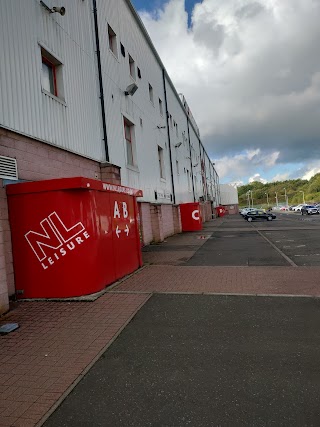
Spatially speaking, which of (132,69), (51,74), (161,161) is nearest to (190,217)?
(161,161)

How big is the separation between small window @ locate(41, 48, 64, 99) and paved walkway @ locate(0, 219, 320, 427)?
5.79 m

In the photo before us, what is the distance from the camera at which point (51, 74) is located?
A: 9.07 metres

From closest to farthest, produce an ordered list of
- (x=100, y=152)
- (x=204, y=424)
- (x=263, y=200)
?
(x=204, y=424) < (x=100, y=152) < (x=263, y=200)

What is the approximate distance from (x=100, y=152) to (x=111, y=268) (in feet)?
17.3

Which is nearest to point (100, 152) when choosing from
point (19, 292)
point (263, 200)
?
point (19, 292)

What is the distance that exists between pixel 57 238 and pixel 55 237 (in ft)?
0.16

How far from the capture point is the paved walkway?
3.31 metres

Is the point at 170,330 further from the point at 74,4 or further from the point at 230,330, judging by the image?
the point at 74,4

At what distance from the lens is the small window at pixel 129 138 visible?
1523cm

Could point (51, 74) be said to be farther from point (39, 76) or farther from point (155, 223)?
point (155, 223)

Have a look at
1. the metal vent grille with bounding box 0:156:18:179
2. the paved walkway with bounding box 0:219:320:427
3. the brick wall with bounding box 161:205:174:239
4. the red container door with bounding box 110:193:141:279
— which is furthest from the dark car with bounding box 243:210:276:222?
the metal vent grille with bounding box 0:156:18:179

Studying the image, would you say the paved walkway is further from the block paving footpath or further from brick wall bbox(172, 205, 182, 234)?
brick wall bbox(172, 205, 182, 234)

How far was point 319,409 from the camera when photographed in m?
2.85

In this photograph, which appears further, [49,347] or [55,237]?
[55,237]
